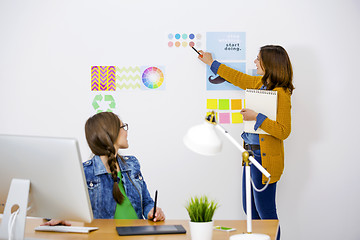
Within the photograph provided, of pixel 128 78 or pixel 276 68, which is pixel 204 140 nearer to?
pixel 276 68

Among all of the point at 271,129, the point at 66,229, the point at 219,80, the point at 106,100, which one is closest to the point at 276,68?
the point at 271,129

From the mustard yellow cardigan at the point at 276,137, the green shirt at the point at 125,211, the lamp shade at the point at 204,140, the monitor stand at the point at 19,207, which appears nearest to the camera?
the lamp shade at the point at 204,140

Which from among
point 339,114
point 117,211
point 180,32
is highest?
point 180,32

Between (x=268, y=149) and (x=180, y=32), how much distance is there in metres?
1.11

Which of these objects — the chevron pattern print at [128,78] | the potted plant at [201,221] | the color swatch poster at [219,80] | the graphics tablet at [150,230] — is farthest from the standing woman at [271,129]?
the potted plant at [201,221]

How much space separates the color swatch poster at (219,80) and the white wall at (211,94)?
45 mm

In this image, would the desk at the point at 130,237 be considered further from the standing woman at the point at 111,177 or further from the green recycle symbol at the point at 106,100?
the green recycle symbol at the point at 106,100

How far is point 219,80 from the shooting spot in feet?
10.7

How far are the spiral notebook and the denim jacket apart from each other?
1041mm

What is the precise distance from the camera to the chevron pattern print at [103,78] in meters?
3.31

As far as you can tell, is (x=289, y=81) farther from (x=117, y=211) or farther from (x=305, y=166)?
(x=117, y=211)

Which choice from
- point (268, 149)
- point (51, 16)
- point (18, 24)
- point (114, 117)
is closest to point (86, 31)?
point (51, 16)

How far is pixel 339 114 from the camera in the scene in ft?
10.7

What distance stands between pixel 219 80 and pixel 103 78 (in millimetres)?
872
